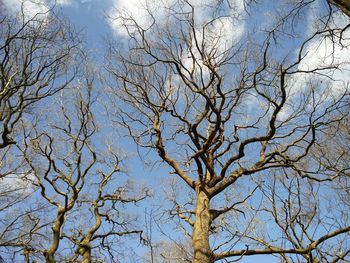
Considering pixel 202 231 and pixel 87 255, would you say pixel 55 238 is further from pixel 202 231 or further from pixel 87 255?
pixel 202 231

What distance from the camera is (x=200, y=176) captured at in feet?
22.0

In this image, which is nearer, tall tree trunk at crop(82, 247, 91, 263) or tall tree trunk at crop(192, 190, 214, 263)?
tall tree trunk at crop(192, 190, 214, 263)

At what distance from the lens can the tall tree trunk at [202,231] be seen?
18.1 feet

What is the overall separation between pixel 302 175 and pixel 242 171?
1256 mm

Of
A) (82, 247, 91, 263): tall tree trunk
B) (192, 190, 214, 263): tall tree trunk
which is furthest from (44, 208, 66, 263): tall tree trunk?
(192, 190, 214, 263): tall tree trunk

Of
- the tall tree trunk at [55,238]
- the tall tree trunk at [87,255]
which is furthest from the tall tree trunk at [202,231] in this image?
the tall tree trunk at [87,255]

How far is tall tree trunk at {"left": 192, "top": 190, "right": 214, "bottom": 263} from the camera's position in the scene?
553cm

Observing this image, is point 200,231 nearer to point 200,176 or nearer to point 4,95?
point 200,176

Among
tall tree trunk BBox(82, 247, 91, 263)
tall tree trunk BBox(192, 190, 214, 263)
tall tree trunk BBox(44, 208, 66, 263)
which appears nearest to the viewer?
tall tree trunk BBox(192, 190, 214, 263)

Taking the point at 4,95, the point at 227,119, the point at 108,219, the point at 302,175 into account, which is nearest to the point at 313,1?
the point at 227,119

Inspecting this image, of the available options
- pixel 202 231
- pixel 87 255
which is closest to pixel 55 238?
pixel 87 255

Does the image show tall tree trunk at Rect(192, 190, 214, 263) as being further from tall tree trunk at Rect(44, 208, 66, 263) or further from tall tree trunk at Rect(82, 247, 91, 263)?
tall tree trunk at Rect(82, 247, 91, 263)

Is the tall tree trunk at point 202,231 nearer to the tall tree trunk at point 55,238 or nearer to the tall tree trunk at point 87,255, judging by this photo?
the tall tree trunk at point 55,238

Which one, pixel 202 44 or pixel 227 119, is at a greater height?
pixel 202 44
